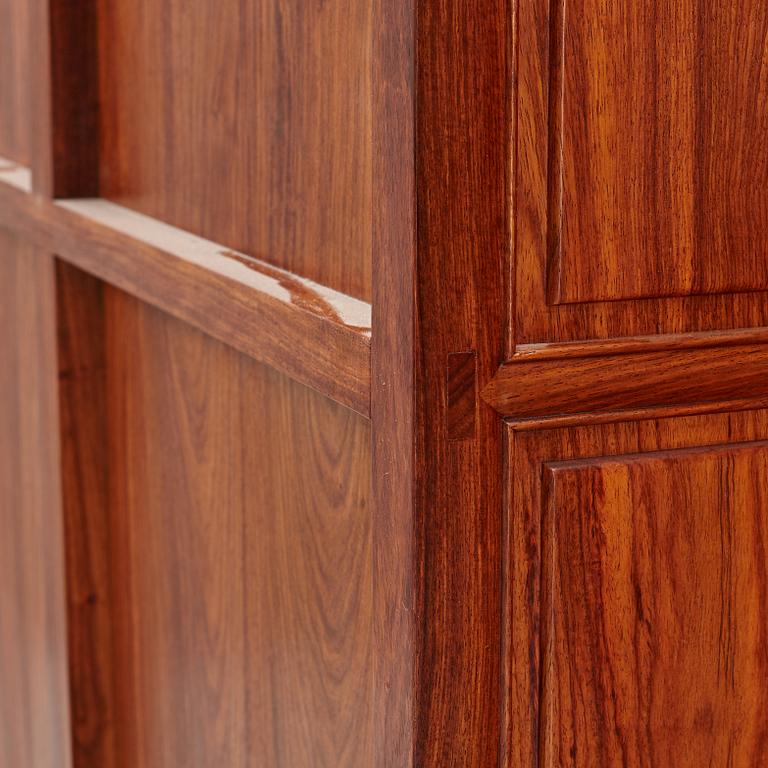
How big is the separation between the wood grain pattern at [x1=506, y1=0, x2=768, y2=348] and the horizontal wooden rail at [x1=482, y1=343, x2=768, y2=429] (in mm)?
14

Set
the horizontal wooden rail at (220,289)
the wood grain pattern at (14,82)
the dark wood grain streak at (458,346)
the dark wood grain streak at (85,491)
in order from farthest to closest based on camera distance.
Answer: the wood grain pattern at (14,82) < the dark wood grain streak at (85,491) < the horizontal wooden rail at (220,289) < the dark wood grain streak at (458,346)

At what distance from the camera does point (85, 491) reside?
1309 mm

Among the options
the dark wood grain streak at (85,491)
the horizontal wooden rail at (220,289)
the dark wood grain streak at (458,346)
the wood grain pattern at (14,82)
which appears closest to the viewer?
the dark wood grain streak at (458,346)

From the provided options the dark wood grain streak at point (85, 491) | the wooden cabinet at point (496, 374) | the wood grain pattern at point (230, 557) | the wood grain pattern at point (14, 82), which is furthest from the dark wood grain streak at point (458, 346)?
the wood grain pattern at point (14, 82)

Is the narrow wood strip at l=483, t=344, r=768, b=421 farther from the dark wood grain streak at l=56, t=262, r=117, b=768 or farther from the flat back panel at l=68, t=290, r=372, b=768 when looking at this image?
the dark wood grain streak at l=56, t=262, r=117, b=768

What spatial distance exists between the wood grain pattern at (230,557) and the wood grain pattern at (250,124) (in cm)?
9

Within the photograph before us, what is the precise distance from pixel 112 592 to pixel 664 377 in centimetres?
74

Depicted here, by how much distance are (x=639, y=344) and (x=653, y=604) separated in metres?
0.14

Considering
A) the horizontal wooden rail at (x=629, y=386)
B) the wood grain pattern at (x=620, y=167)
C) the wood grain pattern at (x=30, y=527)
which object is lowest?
the wood grain pattern at (x=30, y=527)

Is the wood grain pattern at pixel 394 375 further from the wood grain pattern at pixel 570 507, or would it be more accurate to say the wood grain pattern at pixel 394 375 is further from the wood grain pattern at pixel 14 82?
the wood grain pattern at pixel 14 82

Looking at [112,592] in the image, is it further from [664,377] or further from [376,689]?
[664,377]

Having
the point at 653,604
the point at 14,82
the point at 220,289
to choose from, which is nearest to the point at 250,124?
the point at 220,289

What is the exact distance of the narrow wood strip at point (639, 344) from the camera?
2.31 feet

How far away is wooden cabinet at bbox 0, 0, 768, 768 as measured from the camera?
0.69 meters
